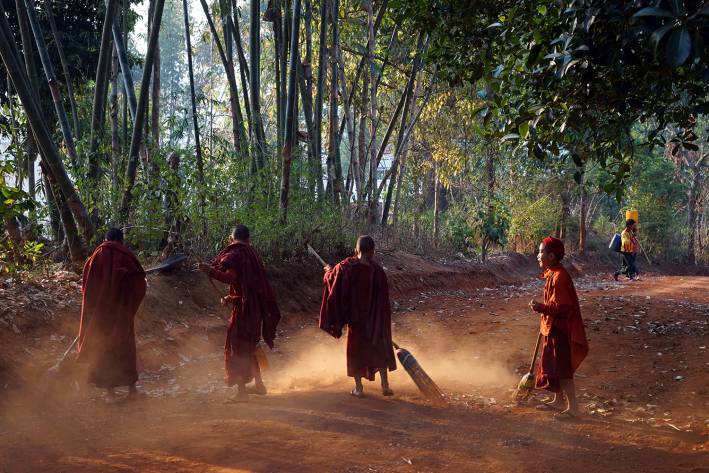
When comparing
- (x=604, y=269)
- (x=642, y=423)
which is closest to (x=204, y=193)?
(x=642, y=423)

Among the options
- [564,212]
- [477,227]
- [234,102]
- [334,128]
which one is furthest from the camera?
[564,212]

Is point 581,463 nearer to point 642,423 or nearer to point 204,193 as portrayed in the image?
point 642,423

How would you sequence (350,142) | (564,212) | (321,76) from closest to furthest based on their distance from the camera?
(321,76) → (350,142) → (564,212)

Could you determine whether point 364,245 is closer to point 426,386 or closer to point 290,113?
point 426,386

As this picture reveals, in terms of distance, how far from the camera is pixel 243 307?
591 centimetres

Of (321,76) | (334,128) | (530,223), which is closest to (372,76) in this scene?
(334,128)

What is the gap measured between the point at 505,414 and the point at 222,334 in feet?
13.7

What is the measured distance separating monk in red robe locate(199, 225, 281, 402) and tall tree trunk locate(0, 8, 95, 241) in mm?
2172

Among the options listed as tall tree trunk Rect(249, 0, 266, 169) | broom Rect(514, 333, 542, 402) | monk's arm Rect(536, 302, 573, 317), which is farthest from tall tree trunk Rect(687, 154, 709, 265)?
monk's arm Rect(536, 302, 573, 317)

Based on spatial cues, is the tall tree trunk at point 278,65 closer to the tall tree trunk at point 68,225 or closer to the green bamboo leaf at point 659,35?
the tall tree trunk at point 68,225

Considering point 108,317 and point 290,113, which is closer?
point 108,317

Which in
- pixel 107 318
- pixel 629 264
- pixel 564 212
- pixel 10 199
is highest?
pixel 564 212

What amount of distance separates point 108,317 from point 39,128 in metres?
2.13

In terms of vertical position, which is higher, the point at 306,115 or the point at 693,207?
the point at 306,115
